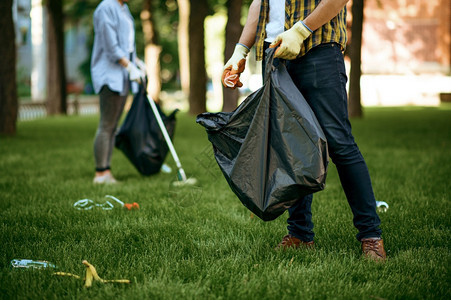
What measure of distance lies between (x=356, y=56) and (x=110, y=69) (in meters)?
12.7

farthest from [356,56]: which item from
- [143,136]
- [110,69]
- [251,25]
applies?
[251,25]

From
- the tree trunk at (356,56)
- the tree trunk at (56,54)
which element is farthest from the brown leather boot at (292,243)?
the tree trunk at (56,54)

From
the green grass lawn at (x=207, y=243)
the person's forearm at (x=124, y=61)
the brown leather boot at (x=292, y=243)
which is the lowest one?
the green grass lawn at (x=207, y=243)

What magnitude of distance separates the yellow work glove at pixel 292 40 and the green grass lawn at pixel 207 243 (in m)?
1.00

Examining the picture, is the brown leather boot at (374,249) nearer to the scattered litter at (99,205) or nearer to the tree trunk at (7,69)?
the scattered litter at (99,205)

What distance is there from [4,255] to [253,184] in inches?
58.1

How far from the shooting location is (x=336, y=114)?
2.80 m

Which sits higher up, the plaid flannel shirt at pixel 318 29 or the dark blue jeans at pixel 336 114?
the plaid flannel shirt at pixel 318 29

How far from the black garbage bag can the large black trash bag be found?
9.44ft

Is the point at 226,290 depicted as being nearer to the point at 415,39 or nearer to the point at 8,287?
the point at 8,287

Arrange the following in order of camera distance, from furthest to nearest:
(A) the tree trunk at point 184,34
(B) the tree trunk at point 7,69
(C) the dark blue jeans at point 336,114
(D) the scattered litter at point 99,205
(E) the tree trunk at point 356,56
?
(A) the tree trunk at point 184,34
(E) the tree trunk at point 356,56
(B) the tree trunk at point 7,69
(D) the scattered litter at point 99,205
(C) the dark blue jeans at point 336,114

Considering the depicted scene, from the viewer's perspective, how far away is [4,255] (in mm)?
2986

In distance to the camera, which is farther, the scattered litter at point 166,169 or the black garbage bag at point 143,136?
the scattered litter at point 166,169

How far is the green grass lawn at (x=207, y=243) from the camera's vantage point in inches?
98.5
